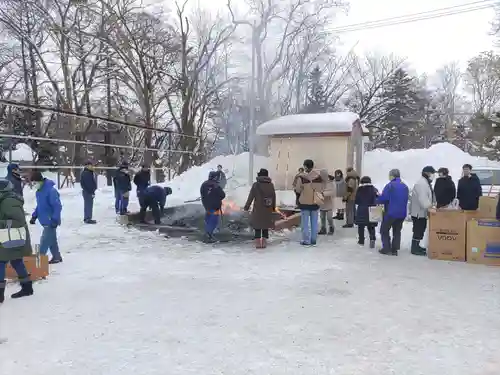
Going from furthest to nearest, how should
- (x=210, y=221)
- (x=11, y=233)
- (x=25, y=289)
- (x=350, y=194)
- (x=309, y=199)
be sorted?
(x=350, y=194)
(x=210, y=221)
(x=309, y=199)
(x=25, y=289)
(x=11, y=233)

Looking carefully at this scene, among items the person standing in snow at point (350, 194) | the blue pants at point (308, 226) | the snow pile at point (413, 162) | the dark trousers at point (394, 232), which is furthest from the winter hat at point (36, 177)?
the snow pile at point (413, 162)

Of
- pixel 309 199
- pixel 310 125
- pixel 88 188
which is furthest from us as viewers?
pixel 310 125

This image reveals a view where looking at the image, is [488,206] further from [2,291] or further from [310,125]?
[310,125]

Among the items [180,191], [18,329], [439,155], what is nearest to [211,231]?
[18,329]

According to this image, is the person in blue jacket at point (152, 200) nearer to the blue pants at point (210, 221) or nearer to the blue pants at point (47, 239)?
the blue pants at point (210, 221)

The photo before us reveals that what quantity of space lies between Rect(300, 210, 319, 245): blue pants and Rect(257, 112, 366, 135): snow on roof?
838cm

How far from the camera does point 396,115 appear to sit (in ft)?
164

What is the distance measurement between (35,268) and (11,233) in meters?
1.29

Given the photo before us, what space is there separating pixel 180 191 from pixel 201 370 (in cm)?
1538

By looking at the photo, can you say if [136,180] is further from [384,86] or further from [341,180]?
[384,86]

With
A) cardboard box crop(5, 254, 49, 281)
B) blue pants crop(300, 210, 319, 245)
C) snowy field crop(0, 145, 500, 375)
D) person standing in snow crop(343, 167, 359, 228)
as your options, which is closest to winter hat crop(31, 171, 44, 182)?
cardboard box crop(5, 254, 49, 281)

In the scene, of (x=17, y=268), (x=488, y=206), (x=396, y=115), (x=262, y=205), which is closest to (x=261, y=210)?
(x=262, y=205)

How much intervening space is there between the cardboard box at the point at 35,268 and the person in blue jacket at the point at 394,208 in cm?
589

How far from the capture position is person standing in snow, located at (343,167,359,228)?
11.6 metres
